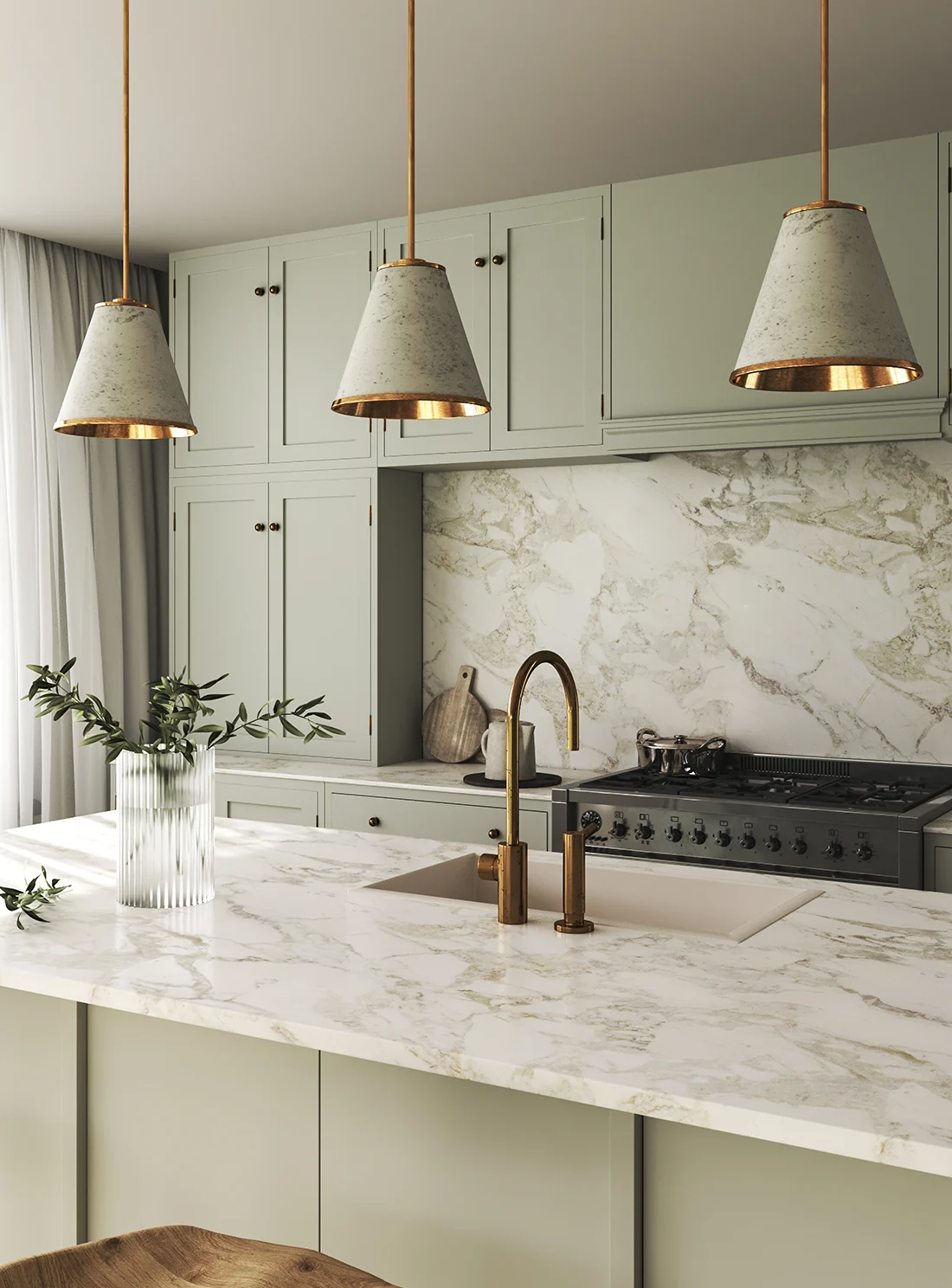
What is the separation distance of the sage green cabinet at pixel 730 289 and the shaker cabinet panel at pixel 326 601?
0.99 metres

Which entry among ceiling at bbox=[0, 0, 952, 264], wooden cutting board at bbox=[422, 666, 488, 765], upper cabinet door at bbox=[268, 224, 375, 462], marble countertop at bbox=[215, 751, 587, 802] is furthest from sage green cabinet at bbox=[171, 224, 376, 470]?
marble countertop at bbox=[215, 751, 587, 802]

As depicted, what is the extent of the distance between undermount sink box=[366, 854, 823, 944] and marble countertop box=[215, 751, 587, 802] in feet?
3.85

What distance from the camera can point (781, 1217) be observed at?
4.17 feet

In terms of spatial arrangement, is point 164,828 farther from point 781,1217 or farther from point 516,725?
point 781,1217

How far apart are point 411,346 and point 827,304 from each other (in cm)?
56

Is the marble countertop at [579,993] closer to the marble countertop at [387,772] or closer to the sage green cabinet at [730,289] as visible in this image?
the marble countertop at [387,772]

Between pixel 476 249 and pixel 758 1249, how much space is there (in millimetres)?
3140

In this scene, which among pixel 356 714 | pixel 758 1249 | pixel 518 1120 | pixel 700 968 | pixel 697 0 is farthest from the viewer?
pixel 356 714

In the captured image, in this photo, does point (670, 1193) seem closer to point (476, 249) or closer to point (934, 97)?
point (934, 97)

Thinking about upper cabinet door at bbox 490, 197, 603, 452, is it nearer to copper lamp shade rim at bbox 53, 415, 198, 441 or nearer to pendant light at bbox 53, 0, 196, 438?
copper lamp shade rim at bbox 53, 415, 198, 441

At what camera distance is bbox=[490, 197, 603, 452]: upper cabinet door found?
361 cm

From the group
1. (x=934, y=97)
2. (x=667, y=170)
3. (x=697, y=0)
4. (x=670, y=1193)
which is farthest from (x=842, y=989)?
(x=667, y=170)

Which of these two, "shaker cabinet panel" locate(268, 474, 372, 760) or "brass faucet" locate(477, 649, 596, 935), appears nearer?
"brass faucet" locate(477, 649, 596, 935)

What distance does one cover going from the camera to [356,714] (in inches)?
160
